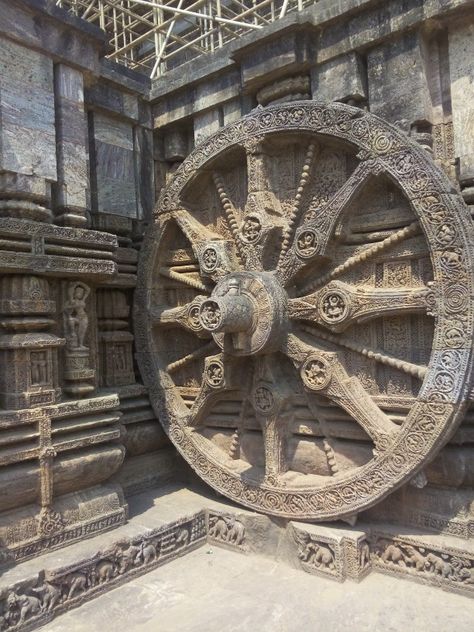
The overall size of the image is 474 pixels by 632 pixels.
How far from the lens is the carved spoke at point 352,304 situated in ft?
12.6

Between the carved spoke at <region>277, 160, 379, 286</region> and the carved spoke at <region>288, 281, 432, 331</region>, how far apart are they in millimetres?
269

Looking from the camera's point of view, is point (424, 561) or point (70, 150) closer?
point (424, 561)

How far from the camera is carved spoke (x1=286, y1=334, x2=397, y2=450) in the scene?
396 cm

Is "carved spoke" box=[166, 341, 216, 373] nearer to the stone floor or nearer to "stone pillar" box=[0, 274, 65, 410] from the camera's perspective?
"stone pillar" box=[0, 274, 65, 410]

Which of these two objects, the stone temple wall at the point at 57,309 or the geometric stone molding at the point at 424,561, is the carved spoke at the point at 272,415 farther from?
the stone temple wall at the point at 57,309

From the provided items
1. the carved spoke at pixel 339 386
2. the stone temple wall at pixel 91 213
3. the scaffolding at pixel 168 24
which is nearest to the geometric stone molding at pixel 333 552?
the stone temple wall at pixel 91 213

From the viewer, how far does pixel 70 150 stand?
4699 mm

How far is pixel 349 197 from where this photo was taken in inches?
162

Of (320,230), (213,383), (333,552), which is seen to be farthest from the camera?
(213,383)

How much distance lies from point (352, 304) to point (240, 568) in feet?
7.70

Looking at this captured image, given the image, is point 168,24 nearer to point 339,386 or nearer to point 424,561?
point 339,386

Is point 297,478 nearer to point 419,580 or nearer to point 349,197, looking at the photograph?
point 419,580

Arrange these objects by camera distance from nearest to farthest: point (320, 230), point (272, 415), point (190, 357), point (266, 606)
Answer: point (266, 606), point (320, 230), point (272, 415), point (190, 357)

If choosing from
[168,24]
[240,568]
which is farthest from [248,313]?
[168,24]
